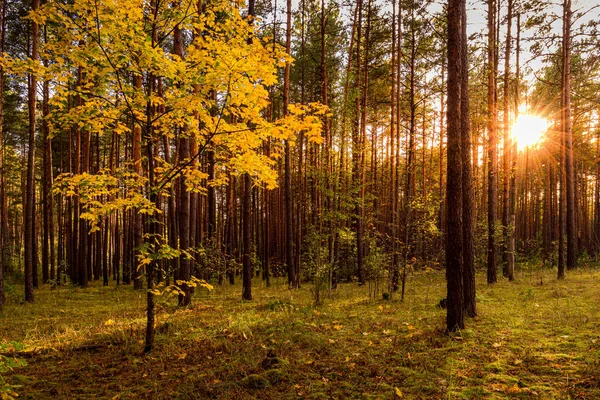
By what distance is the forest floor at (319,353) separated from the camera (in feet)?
13.3

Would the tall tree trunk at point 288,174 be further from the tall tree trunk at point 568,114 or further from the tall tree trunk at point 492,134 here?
the tall tree trunk at point 568,114

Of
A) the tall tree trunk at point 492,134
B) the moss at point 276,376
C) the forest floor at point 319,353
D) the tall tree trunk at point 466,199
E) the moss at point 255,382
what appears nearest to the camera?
the forest floor at point 319,353

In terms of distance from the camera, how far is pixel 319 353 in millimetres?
Result: 5348

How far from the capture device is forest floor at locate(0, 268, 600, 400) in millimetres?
4039

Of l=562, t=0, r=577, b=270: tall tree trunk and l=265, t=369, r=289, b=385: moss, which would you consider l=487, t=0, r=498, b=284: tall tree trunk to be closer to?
l=562, t=0, r=577, b=270: tall tree trunk

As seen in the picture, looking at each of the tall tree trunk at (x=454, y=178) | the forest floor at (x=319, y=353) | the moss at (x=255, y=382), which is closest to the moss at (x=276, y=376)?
the forest floor at (x=319, y=353)

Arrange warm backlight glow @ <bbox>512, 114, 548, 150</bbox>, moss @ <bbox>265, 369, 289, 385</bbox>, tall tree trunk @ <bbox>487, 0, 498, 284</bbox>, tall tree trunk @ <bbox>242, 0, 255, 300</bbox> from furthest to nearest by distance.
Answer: warm backlight glow @ <bbox>512, 114, 548, 150</bbox>, tall tree trunk @ <bbox>487, 0, 498, 284</bbox>, tall tree trunk @ <bbox>242, 0, 255, 300</bbox>, moss @ <bbox>265, 369, 289, 385</bbox>

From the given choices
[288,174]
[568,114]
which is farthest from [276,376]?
[568,114]

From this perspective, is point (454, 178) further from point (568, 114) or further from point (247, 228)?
point (568, 114)

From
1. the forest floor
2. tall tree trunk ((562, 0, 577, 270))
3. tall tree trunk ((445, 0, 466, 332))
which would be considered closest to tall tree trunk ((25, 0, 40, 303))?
the forest floor

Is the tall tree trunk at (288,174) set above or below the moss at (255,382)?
above

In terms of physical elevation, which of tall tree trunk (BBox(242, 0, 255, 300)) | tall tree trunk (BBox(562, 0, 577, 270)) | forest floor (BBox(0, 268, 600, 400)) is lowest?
forest floor (BBox(0, 268, 600, 400))

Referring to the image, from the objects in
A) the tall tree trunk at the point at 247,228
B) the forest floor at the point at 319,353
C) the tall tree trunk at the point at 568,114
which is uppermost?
the tall tree trunk at the point at 568,114

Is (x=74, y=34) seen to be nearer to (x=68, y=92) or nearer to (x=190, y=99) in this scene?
(x=68, y=92)
